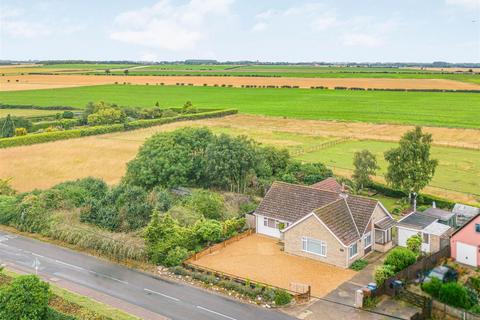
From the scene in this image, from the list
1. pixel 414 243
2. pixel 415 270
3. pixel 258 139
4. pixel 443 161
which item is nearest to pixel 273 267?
pixel 415 270

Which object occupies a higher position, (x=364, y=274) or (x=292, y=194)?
(x=292, y=194)

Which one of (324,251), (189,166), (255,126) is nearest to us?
(324,251)

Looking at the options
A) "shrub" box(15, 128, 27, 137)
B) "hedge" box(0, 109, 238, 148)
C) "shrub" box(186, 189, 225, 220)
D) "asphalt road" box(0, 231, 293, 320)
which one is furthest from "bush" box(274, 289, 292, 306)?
"shrub" box(15, 128, 27, 137)

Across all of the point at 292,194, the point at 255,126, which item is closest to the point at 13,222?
the point at 292,194

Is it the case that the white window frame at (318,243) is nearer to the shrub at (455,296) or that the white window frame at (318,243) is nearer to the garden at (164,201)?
the garden at (164,201)

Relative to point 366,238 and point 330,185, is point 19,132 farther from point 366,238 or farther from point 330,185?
point 366,238

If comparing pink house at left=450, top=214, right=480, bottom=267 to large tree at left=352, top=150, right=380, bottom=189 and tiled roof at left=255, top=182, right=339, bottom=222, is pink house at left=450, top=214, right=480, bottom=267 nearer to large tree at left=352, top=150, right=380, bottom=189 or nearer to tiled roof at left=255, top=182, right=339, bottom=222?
tiled roof at left=255, top=182, right=339, bottom=222

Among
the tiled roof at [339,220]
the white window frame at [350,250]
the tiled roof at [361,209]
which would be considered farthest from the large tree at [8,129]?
the white window frame at [350,250]

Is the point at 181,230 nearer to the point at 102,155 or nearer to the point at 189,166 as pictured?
the point at 189,166
